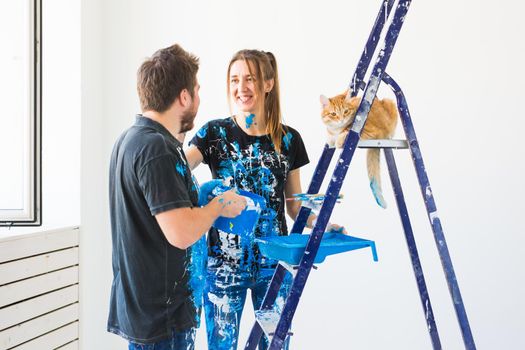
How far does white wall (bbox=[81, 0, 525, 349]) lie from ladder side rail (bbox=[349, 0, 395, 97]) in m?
1.06

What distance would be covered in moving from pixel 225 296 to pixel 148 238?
532mm

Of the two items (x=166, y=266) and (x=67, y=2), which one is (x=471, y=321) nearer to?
(x=166, y=266)

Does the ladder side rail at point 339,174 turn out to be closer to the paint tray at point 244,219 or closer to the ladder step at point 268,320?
the ladder step at point 268,320

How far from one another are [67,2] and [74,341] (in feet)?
5.36

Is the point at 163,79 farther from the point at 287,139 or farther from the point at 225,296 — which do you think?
the point at 225,296

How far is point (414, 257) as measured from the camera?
1.52 meters

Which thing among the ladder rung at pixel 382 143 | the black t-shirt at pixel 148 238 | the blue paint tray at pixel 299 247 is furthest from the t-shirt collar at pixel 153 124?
the ladder rung at pixel 382 143

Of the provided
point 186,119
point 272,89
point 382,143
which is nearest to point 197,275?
point 186,119

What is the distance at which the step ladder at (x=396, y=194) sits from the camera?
1366 mm

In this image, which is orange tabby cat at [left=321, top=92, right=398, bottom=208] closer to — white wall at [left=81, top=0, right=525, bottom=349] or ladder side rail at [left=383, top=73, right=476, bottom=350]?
ladder side rail at [left=383, top=73, right=476, bottom=350]

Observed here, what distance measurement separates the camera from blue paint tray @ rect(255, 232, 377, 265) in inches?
54.5

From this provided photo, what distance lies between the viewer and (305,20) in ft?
8.48

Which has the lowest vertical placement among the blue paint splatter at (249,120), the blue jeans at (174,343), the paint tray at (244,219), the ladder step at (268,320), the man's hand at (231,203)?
the ladder step at (268,320)

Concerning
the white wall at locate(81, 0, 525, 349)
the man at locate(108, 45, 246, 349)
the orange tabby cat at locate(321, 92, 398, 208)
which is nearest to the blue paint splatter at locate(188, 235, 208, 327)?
the man at locate(108, 45, 246, 349)
